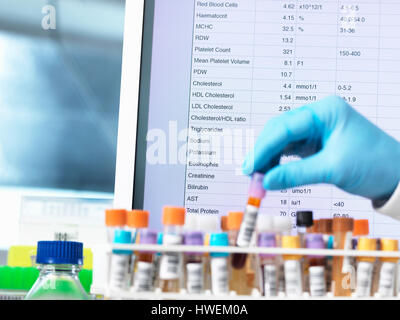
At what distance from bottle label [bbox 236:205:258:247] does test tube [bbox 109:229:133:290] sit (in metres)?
0.15

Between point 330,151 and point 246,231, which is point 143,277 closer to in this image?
point 246,231

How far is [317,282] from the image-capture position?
78 cm

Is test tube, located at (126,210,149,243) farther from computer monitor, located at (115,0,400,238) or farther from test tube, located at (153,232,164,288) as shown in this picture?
computer monitor, located at (115,0,400,238)

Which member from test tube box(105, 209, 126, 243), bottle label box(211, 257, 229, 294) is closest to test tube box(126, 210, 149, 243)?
test tube box(105, 209, 126, 243)

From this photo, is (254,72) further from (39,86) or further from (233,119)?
(39,86)

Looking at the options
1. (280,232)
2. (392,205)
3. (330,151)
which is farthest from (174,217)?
(392,205)

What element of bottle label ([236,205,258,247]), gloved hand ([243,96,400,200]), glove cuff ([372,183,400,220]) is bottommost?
bottle label ([236,205,258,247])

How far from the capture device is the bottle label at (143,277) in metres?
0.76

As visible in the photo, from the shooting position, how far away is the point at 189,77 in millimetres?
1648

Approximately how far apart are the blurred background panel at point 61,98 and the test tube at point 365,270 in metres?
1.14

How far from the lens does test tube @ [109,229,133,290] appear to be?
756 mm

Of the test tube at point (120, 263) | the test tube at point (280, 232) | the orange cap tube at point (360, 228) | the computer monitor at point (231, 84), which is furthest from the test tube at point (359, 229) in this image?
the computer monitor at point (231, 84)

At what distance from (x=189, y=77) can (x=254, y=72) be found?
184 millimetres

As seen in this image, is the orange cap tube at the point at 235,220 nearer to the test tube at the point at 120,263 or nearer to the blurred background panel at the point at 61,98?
the test tube at the point at 120,263
